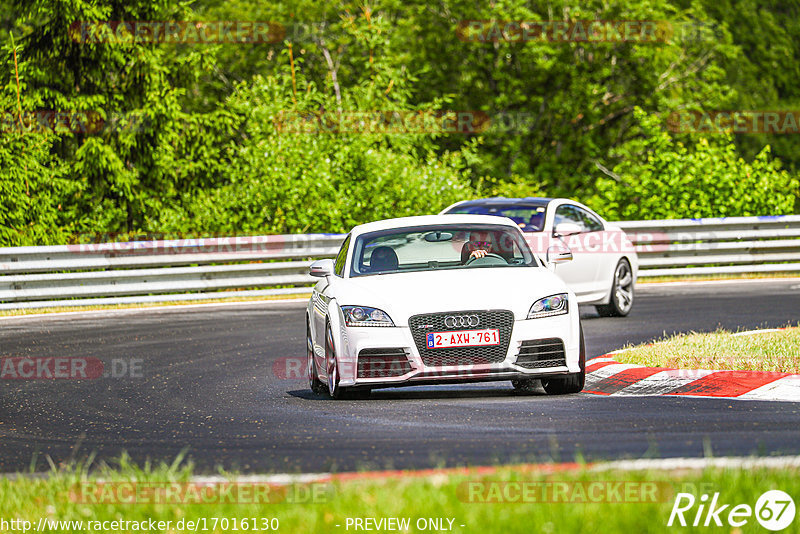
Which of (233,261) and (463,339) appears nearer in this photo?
(463,339)

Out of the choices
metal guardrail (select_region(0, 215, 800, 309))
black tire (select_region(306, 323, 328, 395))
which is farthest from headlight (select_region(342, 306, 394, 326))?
metal guardrail (select_region(0, 215, 800, 309))

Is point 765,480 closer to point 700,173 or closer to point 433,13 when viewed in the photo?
point 700,173

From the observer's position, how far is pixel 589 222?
707 inches

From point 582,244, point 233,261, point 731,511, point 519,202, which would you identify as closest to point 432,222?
point 519,202

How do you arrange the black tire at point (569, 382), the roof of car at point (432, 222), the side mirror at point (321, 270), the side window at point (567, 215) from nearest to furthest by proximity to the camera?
the black tire at point (569, 382), the side mirror at point (321, 270), the roof of car at point (432, 222), the side window at point (567, 215)

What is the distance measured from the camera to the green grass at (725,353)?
10.6 meters

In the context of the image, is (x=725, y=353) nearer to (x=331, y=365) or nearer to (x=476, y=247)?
(x=476, y=247)

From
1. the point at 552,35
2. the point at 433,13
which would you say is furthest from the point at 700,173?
the point at 433,13

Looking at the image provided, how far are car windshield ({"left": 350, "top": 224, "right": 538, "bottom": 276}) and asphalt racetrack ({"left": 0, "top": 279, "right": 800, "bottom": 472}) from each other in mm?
1044

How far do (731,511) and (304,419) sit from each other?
14.5 feet

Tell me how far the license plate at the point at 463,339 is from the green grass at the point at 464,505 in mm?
3733

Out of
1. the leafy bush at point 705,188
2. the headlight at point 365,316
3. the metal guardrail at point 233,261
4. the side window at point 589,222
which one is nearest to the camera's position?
the headlight at point 365,316

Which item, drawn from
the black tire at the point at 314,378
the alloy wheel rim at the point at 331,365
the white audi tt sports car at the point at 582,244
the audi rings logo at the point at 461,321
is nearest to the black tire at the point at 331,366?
the alloy wheel rim at the point at 331,365

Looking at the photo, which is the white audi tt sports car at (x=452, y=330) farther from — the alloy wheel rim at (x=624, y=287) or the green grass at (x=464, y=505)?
the alloy wheel rim at (x=624, y=287)
